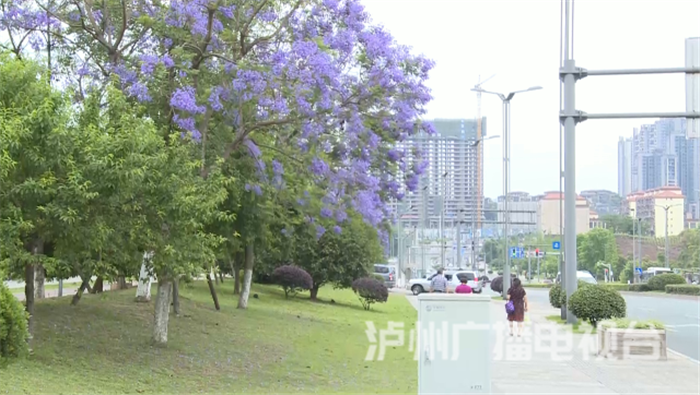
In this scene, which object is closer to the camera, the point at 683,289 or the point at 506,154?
the point at 506,154

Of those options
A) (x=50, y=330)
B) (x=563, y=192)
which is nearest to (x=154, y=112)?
(x=50, y=330)

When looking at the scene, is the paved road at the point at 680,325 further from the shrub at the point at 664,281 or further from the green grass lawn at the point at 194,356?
the shrub at the point at 664,281

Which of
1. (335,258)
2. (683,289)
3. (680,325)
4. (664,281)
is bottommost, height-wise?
(680,325)

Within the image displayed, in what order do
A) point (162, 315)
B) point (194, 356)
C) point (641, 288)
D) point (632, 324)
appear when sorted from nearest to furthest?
point (194, 356) < point (162, 315) < point (632, 324) < point (641, 288)

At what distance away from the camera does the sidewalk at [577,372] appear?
36.5 ft

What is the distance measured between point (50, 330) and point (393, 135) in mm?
6838

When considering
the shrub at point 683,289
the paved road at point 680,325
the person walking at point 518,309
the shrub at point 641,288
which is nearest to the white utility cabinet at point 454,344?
the paved road at point 680,325

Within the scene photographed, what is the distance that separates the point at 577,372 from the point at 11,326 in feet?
27.6

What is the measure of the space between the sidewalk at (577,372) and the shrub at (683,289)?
117 feet

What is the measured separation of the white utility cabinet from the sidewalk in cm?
288

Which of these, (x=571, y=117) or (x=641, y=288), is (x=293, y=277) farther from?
(x=641, y=288)

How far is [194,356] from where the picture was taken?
1380cm

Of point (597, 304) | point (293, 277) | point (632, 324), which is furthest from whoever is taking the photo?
point (293, 277)

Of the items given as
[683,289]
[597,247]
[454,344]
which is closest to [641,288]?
[683,289]
